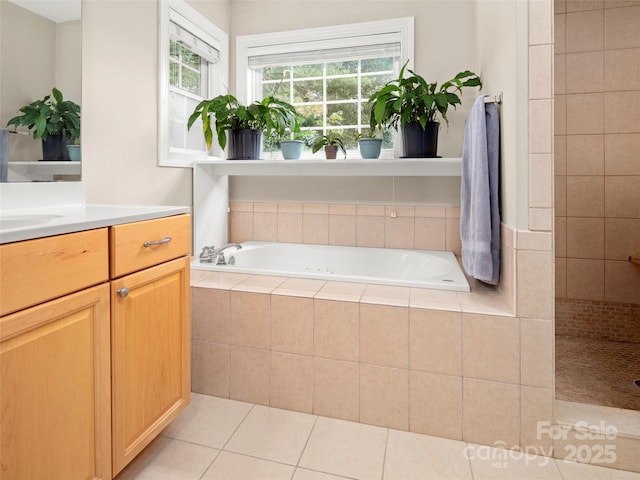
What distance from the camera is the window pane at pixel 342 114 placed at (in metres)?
2.81

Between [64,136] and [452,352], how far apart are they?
183cm

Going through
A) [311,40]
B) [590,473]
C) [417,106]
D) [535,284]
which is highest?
[311,40]

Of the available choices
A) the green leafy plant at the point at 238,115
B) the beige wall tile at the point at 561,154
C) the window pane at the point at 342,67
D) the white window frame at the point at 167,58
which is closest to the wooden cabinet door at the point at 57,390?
the white window frame at the point at 167,58

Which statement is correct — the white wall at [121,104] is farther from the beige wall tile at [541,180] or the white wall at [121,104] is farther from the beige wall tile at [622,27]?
the beige wall tile at [622,27]

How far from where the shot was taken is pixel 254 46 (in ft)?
9.55

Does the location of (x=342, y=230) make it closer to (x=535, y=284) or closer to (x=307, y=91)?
(x=307, y=91)

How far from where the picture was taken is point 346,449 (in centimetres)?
146

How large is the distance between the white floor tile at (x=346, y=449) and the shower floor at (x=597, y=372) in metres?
0.87

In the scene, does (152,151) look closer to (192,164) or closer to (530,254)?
(192,164)

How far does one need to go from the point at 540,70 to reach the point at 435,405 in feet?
4.36

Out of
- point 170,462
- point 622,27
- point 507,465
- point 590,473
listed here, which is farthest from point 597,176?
point 170,462

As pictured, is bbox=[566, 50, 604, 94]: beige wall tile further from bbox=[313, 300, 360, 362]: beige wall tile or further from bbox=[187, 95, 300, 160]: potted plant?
bbox=[313, 300, 360, 362]: beige wall tile

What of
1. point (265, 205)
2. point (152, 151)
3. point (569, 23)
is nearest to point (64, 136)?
point (152, 151)

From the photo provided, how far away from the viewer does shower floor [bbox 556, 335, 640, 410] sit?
1671mm
